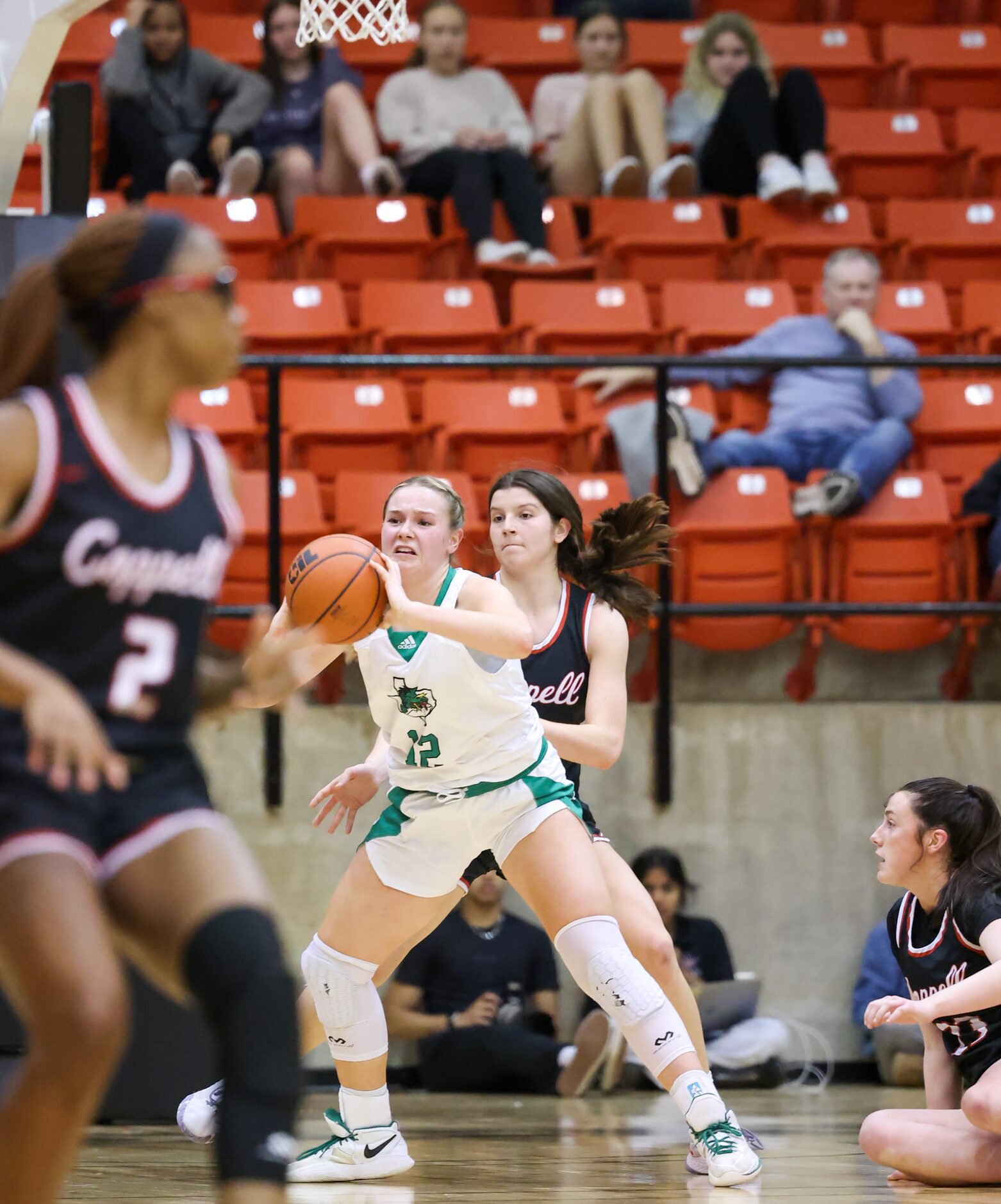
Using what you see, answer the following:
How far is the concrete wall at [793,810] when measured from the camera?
6504 millimetres

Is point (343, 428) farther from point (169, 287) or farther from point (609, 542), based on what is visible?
point (169, 287)

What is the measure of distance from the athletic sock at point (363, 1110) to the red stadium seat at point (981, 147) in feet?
22.6

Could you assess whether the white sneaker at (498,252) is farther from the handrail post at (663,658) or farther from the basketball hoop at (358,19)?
the handrail post at (663,658)

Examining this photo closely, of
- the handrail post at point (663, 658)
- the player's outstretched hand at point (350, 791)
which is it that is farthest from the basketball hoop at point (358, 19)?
the player's outstretched hand at point (350, 791)

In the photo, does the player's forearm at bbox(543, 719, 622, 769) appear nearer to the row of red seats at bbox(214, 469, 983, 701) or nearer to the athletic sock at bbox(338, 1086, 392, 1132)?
the athletic sock at bbox(338, 1086, 392, 1132)

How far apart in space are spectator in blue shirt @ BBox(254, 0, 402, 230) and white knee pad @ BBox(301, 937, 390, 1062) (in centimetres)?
533

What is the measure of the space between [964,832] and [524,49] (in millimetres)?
6786

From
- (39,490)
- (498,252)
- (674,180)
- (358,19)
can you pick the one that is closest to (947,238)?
(674,180)

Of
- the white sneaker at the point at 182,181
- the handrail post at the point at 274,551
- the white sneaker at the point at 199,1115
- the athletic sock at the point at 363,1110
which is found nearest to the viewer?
the athletic sock at the point at 363,1110

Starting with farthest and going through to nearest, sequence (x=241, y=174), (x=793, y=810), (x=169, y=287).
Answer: (x=241, y=174) < (x=793, y=810) < (x=169, y=287)

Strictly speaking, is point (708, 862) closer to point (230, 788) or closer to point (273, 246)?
Result: point (230, 788)

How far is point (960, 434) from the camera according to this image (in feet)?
24.0

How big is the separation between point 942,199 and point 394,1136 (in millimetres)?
6740

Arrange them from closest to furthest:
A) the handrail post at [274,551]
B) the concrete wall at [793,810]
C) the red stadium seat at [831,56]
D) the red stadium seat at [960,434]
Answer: the handrail post at [274,551] → the concrete wall at [793,810] → the red stadium seat at [960,434] → the red stadium seat at [831,56]
